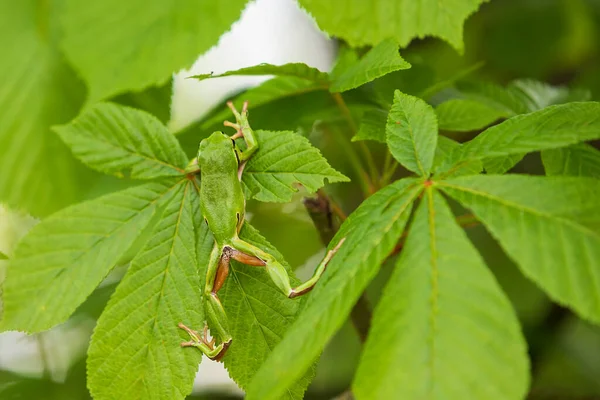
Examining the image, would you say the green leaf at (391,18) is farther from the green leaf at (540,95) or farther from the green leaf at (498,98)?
the green leaf at (540,95)

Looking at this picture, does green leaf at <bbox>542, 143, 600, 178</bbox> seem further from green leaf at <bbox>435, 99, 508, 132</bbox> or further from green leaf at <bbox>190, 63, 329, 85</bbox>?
green leaf at <bbox>190, 63, 329, 85</bbox>

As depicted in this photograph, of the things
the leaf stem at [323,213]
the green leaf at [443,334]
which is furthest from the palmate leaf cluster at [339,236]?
the leaf stem at [323,213]

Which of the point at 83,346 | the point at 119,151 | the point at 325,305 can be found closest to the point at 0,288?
the point at 119,151

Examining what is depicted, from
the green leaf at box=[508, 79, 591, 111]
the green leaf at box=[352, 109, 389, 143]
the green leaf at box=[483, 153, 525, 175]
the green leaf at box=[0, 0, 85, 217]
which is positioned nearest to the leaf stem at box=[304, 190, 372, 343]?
the green leaf at box=[352, 109, 389, 143]

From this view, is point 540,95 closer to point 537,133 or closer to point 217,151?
point 537,133

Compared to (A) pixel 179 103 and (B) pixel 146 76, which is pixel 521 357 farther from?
(A) pixel 179 103
